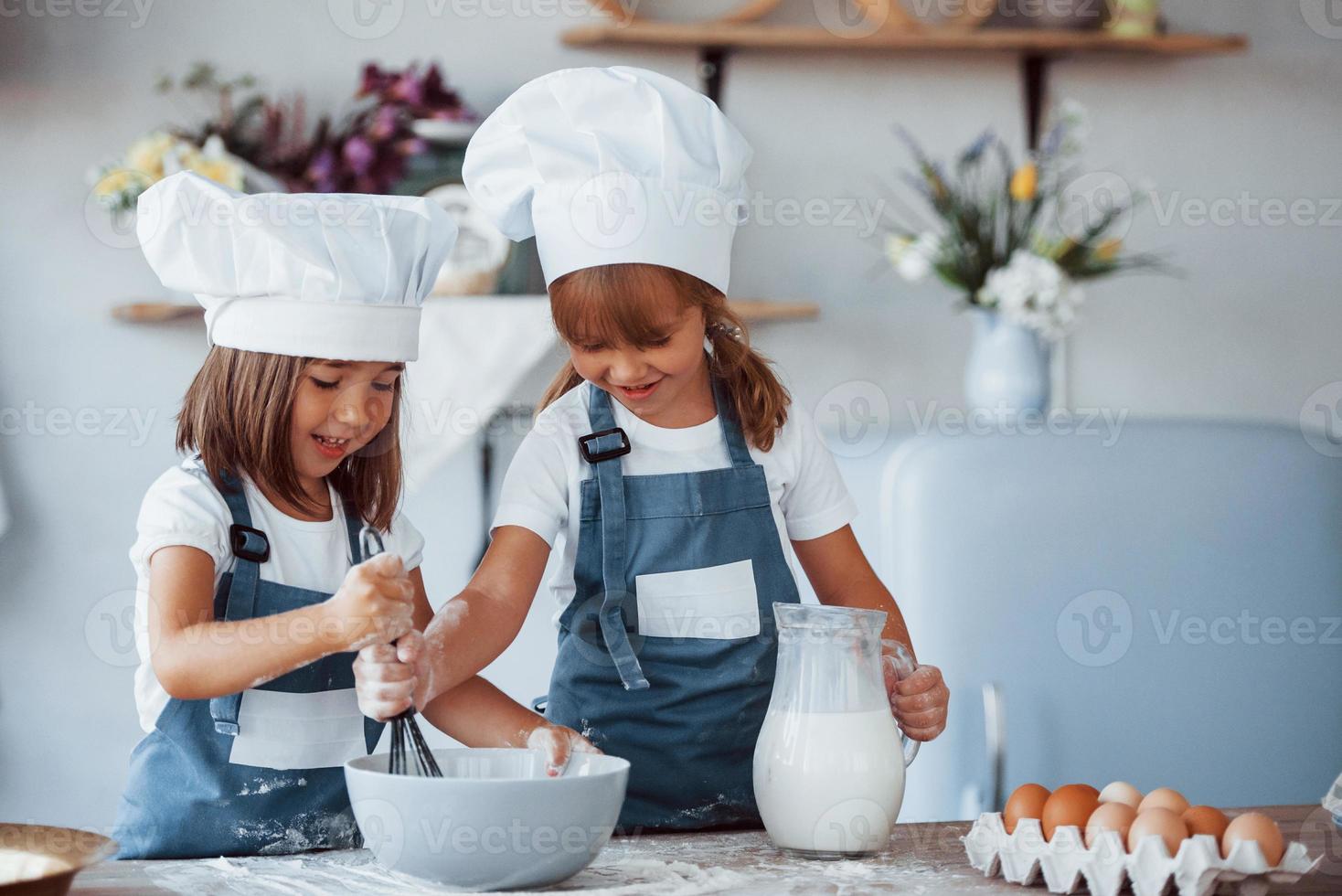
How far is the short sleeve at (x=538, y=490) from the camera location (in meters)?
1.10

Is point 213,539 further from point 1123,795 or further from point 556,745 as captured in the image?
point 1123,795

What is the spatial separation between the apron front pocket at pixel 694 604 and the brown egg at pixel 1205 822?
0.43 metres

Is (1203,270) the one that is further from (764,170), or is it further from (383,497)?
(383,497)

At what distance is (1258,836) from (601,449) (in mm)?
603

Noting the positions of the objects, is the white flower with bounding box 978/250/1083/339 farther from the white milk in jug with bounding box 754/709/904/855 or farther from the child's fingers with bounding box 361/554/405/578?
the child's fingers with bounding box 361/554/405/578

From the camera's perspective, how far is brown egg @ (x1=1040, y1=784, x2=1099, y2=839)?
0.78m

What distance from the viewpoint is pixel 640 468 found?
116 centimetres

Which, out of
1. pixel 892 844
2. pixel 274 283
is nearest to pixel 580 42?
pixel 274 283

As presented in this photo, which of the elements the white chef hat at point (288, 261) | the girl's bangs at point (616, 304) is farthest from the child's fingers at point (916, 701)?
the white chef hat at point (288, 261)

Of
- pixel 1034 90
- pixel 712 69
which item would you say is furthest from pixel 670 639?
pixel 1034 90

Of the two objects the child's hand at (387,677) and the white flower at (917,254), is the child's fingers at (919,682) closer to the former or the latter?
the child's hand at (387,677)

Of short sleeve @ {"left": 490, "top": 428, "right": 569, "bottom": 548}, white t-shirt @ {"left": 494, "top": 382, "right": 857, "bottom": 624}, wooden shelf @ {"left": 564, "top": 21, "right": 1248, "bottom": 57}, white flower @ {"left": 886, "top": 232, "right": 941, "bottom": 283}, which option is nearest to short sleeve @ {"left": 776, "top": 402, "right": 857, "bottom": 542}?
white t-shirt @ {"left": 494, "top": 382, "right": 857, "bottom": 624}

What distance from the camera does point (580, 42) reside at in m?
2.19

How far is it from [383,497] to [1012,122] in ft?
5.17
